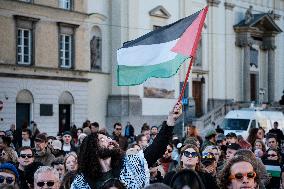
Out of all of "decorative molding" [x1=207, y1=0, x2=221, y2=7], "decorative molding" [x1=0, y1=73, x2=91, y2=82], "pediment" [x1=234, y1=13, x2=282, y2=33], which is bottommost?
"decorative molding" [x1=0, y1=73, x2=91, y2=82]

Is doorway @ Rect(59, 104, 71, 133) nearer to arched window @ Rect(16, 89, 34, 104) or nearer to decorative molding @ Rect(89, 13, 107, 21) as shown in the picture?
arched window @ Rect(16, 89, 34, 104)

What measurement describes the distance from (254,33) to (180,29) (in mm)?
39081

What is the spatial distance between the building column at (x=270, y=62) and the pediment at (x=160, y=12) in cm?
1319

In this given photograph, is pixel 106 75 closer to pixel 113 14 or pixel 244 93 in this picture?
pixel 113 14

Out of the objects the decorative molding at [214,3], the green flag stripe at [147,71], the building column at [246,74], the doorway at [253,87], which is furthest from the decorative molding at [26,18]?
the doorway at [253,87]

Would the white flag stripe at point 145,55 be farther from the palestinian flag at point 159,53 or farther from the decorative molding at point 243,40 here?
the decorative molding at point 243,40

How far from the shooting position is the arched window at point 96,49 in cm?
3491

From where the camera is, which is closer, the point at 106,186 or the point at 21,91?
the point at 106,186

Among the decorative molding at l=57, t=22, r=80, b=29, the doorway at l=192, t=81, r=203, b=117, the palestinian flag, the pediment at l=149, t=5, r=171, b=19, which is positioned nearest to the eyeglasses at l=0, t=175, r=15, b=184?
the palestinian flag

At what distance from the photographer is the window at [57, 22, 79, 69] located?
32.4m

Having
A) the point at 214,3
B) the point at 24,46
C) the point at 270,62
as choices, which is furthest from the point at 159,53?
the point at 270,62

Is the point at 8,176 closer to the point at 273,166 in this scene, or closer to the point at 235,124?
the point at 273,166

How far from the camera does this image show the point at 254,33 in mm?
47250

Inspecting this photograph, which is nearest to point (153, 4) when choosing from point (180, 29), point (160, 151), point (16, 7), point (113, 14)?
point (113, 14)
